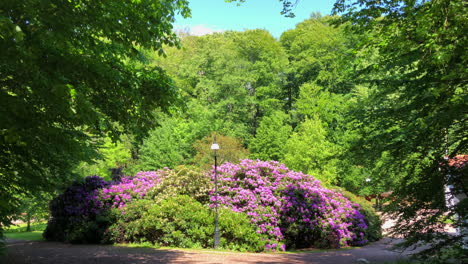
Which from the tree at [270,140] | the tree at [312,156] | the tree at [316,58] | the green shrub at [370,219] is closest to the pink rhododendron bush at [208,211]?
the green shrub at [370,219]

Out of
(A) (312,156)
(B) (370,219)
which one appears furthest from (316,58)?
(B) (370,219)

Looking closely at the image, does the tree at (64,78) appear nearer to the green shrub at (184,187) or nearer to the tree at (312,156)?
the green shrub at (184,187)

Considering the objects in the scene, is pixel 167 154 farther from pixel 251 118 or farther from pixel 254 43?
pixel 254 43

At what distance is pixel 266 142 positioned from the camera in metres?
33.7

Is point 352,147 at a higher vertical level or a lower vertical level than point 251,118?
lower

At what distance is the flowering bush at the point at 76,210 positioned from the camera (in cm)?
1363

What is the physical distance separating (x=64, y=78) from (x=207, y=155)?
81.7 ft

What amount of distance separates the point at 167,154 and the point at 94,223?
64.7ft

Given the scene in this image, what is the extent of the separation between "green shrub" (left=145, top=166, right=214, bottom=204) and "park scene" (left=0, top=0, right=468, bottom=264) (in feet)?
0.19

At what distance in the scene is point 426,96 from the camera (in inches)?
233

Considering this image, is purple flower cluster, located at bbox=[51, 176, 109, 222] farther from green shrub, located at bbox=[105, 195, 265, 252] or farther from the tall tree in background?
the tall tree in background

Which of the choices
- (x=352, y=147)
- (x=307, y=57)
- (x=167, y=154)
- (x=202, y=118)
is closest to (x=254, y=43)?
(x=307, y=57)

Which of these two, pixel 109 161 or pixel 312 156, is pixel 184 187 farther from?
pixel 109 161

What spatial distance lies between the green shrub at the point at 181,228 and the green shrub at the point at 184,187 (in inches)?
34.8
